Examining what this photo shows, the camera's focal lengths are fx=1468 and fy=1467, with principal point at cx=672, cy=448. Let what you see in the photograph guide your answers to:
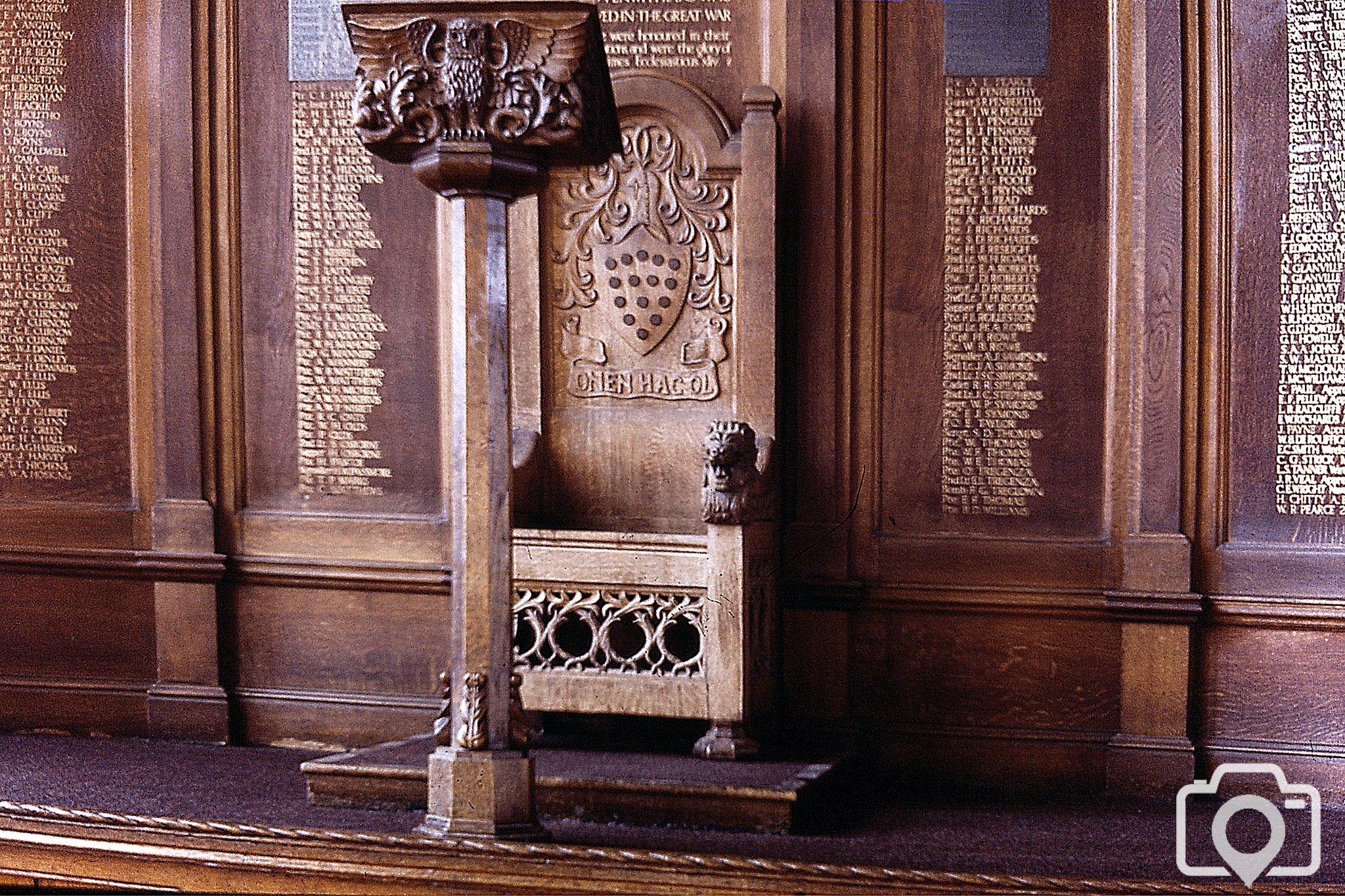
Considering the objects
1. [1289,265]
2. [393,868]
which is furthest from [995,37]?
[393,868]

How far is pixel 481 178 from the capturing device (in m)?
3.19

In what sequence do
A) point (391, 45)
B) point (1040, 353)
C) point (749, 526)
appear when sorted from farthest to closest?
point (1040, 353)
point (749, 526)
point (391, 45)

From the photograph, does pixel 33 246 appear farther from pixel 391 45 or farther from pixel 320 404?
pixel 391 45

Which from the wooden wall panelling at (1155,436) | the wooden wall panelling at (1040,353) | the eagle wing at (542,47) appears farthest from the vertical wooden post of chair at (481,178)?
the wooden wall panelling at (1155,436)

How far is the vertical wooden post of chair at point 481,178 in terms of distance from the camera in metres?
3.12

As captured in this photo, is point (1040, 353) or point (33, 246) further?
point (33, 246)

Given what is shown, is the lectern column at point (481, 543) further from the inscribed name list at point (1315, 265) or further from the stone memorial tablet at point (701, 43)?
the inscribed name list at point (1315, 265)

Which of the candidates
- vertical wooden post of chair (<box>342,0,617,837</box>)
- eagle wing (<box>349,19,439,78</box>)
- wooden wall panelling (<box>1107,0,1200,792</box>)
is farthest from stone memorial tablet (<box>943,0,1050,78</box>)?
eagle wing (<box>349,19,439,78</box>)

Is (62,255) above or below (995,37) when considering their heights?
below

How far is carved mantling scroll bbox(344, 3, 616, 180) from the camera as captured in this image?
3.12 m

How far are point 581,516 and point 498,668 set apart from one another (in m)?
1.19

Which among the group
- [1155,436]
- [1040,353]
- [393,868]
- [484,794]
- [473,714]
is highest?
[1040,353]

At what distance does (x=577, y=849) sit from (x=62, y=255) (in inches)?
112

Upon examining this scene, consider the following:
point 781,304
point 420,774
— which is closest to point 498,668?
point 420,774
